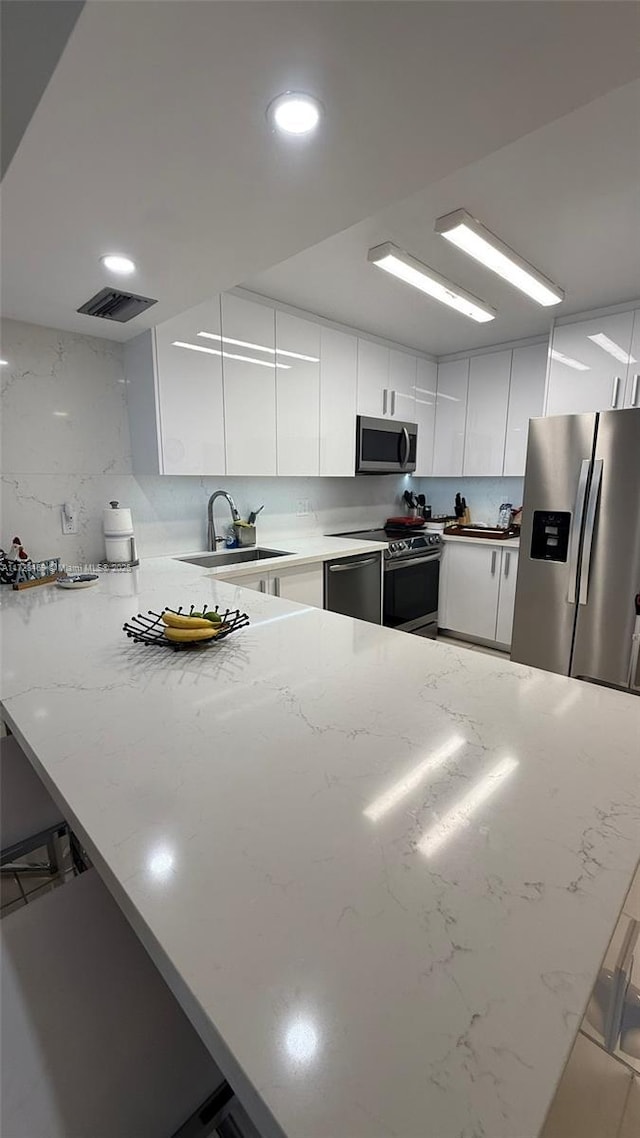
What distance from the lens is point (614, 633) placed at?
95.7 inches

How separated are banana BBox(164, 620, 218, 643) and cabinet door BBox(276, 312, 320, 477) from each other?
1.80 metres

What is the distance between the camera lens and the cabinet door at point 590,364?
113 inches

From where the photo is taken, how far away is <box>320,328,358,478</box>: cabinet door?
308 centimetres

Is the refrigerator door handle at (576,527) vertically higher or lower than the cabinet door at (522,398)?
lower

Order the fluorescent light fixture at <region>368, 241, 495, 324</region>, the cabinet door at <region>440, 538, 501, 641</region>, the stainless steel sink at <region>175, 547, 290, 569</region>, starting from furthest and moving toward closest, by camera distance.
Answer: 1. the cabinet door at <region>440, 538, 501, 641</region>
2. the stainless steel sink at <region>175, 547, 290, 569</region>
3. the fluorescent light fixture at <region>368, 241, 495, 324</region>

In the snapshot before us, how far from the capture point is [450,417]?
3979 mm

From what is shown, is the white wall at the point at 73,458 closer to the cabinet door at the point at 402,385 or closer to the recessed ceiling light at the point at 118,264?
the recessed ceiling light at the point at 118,264

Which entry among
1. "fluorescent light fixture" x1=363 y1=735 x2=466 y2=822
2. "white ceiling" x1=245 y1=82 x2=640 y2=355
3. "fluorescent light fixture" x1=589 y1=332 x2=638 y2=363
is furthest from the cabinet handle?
"fluorescent light fixture" x1=363 y1=735 x2=466 y2=822

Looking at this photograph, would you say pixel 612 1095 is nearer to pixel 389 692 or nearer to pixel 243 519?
pixel 389 692

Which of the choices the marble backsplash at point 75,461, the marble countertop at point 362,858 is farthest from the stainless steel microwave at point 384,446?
the marble countertop at point 362,858

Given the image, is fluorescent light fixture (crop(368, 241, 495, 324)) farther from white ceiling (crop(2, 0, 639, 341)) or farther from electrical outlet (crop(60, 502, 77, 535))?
electrical outlet (crop(60, 502, 77, 535))

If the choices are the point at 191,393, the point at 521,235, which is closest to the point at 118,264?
the point at 191,393

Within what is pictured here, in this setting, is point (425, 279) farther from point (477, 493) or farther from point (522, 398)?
point (477, 493)

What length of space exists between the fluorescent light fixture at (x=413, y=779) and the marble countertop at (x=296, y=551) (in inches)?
66.4
